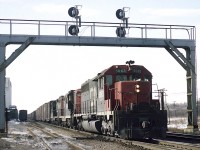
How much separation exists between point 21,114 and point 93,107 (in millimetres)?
59662

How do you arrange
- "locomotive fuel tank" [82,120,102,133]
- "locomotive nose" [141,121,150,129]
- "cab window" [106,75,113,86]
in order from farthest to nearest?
"locomotive fuel tank" [82,120,102,133]
"cab window" [106,75,113,86]
"locomotive nose" [141,121,150,129]

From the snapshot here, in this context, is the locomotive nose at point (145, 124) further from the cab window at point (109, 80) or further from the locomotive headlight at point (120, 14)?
the locomotive headlight at point (120, 14)

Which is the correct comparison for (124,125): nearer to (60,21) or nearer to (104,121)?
(104,121)

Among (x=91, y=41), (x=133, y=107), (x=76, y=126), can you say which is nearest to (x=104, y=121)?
(x=133, y=107)

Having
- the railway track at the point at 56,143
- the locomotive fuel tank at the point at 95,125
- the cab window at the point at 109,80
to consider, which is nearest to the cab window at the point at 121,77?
the cab window at the point at 109,80

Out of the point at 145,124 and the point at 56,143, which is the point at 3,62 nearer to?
the point at 56,143

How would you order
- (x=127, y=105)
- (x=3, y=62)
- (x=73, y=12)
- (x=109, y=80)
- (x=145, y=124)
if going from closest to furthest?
(x=145, y=124), (x=127, y=105), (x=109, y=80), (x=3, y=62), (x=73, y=12)

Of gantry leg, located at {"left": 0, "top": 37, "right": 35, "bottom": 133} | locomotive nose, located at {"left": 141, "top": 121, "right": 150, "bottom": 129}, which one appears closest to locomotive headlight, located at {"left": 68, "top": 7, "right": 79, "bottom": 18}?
gantry leg, located at {"left": 0, "top": 37, "right": 35, "bottom": 133}

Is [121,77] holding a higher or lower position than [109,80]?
higher

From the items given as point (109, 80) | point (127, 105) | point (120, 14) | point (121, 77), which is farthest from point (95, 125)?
point (120, 14)

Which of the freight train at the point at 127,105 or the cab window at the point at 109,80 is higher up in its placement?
the cab window at the point at 109,80

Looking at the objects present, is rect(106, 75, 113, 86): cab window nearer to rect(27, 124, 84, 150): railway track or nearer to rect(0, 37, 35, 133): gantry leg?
rect(27, 124, 84, 150): railway track

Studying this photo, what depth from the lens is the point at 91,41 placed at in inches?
990

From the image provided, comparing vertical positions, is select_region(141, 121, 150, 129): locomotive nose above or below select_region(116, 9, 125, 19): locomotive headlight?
below
